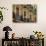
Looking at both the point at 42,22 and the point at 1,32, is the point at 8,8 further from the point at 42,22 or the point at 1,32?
the point at 42,22

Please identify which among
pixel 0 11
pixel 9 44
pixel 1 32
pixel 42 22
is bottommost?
pixel 9 44

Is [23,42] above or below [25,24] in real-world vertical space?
below

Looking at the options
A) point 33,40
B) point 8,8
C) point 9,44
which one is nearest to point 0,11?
point 8,8

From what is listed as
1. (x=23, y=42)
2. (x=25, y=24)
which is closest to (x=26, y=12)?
(x=25, y=24)

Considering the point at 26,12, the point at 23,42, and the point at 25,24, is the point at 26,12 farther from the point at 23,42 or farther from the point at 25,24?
the point at 23,42

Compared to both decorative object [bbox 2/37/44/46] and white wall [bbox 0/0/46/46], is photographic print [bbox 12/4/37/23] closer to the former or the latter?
white wall [bbox 0/0/46/46]

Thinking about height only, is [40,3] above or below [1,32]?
above

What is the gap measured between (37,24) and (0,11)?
3.83 ft

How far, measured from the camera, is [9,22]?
462 cm

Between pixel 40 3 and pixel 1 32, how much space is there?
56.8 inches

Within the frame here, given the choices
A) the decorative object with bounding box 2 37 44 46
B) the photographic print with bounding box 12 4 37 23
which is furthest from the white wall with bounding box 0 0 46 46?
the decorative object with bounding box 2 37 44 46

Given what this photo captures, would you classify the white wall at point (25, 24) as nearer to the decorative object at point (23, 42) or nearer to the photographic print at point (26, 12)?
the photographic print at point (26, 12)

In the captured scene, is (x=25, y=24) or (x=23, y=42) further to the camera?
(x=25, y=24)

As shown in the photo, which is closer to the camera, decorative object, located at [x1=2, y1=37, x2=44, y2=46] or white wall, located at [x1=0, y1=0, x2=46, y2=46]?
decorative object, located at [x1=2, y1=37, x2=44, y2=46]
